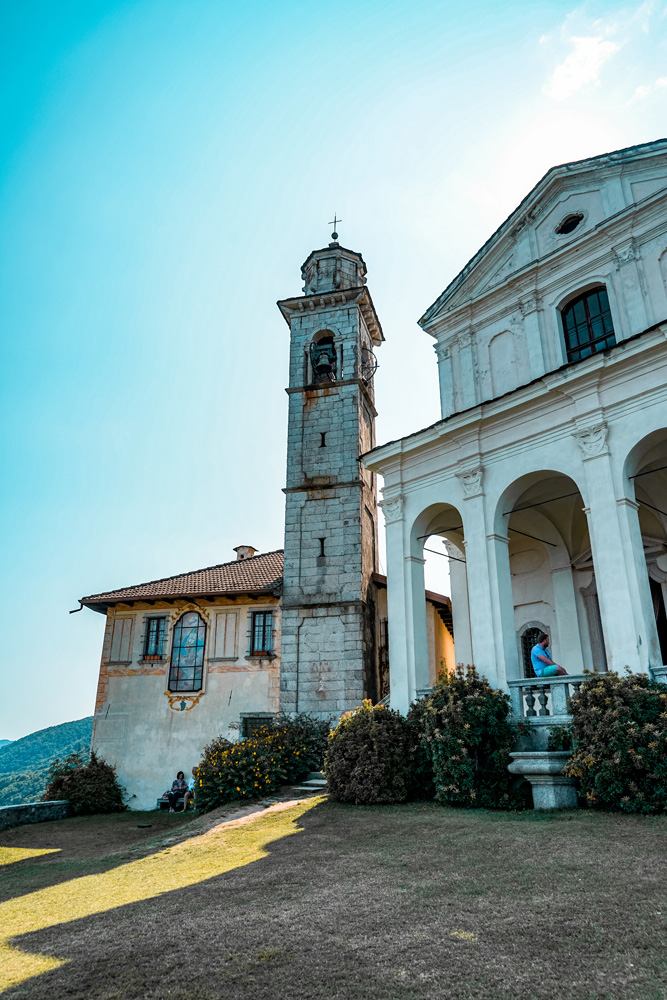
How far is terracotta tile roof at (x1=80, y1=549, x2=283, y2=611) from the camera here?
66.5 feet

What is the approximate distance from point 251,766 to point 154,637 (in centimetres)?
901

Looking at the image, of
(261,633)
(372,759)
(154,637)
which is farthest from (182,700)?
(372,759)

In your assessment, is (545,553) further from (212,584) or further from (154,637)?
(154,637)

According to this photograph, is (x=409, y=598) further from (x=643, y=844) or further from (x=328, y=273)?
(x=328, y=273)

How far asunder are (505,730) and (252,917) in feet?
19.8

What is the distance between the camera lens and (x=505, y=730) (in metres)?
10.1

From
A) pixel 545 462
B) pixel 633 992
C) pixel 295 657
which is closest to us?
pixel 633 992


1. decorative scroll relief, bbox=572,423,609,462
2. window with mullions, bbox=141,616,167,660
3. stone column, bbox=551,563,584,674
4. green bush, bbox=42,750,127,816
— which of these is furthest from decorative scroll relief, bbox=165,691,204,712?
decorative scroll relief, bbox=572,423,609,462

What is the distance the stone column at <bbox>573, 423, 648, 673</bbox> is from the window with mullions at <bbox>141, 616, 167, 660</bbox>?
14.2 m

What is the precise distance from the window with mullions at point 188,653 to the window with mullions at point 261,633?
1639 mm

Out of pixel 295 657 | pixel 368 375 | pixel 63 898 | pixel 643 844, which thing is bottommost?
pixel 63 898

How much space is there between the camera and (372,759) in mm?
A: 10617

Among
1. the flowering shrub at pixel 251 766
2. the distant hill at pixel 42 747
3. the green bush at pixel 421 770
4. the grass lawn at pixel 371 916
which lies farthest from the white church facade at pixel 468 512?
the distant hill at pixel 42 747

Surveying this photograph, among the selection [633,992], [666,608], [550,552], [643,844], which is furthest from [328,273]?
[633,992]
